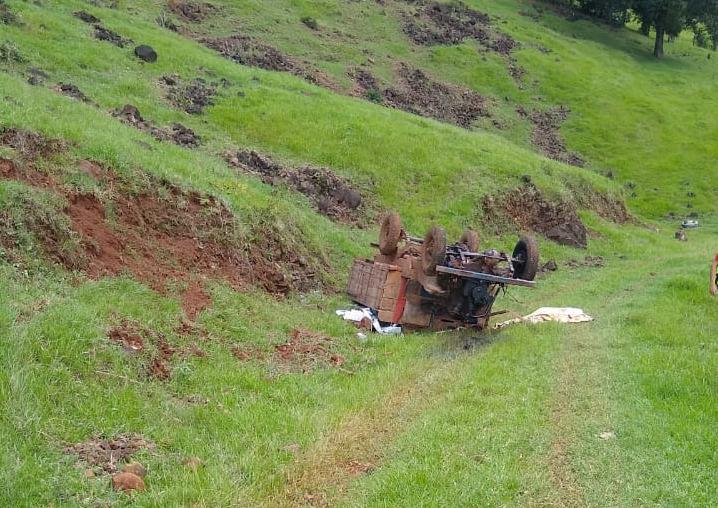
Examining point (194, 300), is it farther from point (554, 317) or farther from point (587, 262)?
point (587, 262)

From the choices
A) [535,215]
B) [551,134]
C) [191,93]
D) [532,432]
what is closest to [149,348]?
[532,432]

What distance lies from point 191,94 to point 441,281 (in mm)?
15314

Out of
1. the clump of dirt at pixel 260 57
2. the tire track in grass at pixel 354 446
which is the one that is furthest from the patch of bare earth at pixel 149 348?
the clump of dirt at pixel 260 57

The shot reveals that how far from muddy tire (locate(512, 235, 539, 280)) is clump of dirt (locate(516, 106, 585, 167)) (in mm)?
25182

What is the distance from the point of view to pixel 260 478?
6793 mm

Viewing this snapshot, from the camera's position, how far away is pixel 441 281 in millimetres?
13820

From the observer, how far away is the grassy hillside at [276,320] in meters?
6.88

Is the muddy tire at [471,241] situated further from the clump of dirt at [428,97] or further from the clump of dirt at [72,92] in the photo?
the clump of dirt at [428,97]

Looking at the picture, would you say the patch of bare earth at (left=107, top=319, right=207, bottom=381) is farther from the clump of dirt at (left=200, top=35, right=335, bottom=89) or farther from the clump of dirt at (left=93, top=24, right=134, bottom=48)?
the clump of dirt at (left=200, top=35, right=335, bottom=89)

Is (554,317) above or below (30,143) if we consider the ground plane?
below

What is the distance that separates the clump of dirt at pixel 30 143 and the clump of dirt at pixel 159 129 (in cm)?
657

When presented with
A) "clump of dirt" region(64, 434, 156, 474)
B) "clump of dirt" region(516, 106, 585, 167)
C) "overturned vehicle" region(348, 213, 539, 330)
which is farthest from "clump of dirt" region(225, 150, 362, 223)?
"clump of dirt" region(516, 106, 585, 167)

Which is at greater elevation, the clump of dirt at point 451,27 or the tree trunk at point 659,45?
the tree trunk at point 659,45

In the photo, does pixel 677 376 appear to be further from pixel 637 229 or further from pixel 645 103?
pixel 645 103
